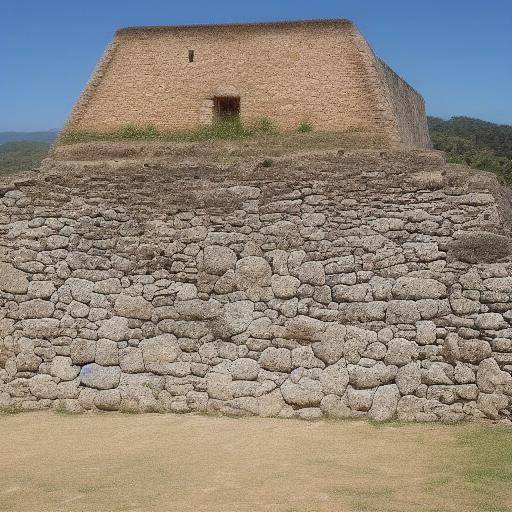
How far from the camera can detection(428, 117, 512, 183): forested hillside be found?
1069 inches

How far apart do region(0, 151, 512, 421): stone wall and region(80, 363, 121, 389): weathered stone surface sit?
19mm

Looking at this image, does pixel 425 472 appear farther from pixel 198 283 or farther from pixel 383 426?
pixel 198 283

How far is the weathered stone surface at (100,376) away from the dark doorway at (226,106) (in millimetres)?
6422

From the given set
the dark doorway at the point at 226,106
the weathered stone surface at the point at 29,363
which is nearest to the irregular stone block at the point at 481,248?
the weathered stone surface at the point at 29,363

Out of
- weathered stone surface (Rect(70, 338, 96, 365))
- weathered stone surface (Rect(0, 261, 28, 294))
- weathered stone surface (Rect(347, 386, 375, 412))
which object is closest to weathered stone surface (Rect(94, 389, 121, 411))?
weathered stone surface (Rect(70, 338, 96, 365))

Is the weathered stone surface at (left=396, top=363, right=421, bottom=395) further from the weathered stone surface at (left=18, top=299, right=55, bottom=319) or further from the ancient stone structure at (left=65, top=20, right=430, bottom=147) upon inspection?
the ancient stone structure at (left=65, top=20, right=430, bottom=147)

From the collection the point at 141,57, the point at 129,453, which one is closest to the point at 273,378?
the point at 129,453

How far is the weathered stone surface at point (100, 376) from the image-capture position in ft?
32.3

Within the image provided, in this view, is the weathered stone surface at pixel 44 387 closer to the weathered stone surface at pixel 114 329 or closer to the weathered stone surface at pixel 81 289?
the weathered stone surface at pixel 114 329

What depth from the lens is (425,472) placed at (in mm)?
6887

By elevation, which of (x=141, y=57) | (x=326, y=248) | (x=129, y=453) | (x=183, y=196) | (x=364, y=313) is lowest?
(x=129, y=453)

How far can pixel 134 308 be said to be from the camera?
10.0 m

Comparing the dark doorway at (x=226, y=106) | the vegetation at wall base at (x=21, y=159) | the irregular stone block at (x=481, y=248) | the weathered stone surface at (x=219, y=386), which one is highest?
the vegetation at wall base at (x=21, y=159)

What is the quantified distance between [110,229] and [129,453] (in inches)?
142
